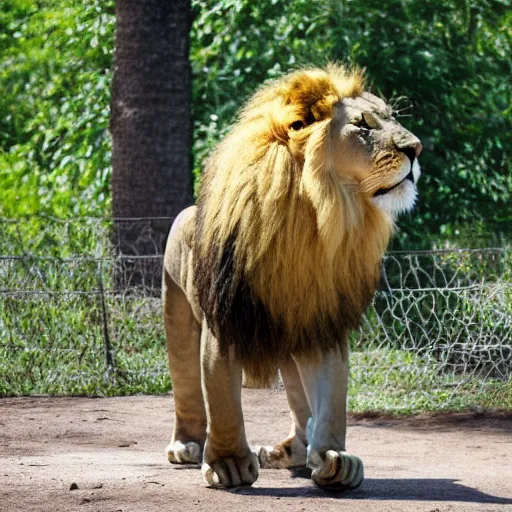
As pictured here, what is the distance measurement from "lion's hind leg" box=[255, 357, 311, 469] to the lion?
17.0 inches

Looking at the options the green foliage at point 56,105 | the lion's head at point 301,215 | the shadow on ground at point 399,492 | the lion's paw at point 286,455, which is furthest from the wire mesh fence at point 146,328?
the green foliage at point 56,105

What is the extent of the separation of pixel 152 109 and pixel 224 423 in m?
5.63

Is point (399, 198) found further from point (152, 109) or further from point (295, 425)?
point (152, 109)

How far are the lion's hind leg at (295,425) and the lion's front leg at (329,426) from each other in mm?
515

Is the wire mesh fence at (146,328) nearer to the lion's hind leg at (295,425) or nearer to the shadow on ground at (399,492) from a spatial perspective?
the lion's hind leg at (295,425)

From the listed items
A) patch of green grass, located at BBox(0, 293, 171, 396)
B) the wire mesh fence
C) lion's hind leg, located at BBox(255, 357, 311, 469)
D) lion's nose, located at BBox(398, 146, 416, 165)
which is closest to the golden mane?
lion's nose, located at BBox(398, 146, 416, 165)

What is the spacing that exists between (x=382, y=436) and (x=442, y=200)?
4572 mm

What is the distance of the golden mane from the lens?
469cm

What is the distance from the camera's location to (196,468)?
5.66 metres

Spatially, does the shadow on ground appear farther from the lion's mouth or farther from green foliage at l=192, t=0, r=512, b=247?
green foliage at l=192, t=0, r=512, b=247

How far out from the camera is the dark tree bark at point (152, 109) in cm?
1009

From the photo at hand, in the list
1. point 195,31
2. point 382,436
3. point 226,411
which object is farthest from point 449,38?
point 226,411

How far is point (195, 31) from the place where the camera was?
1278 centimetres

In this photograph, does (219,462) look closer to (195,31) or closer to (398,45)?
(398,45)
